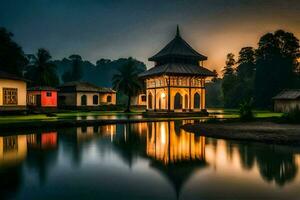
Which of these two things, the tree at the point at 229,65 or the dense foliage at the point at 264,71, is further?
the tree at the point at 229,65

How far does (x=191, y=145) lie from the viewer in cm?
1444

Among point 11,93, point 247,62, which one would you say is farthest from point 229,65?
point 11,93

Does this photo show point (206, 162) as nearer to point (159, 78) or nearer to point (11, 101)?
point (11, 101)

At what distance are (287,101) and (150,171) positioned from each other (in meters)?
45.6

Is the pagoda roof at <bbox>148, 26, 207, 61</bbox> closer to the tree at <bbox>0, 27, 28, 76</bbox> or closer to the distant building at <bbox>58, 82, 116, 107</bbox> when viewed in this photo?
the distant building at <bbox>58, 82, 116, 107</bbox>

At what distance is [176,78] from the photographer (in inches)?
1706

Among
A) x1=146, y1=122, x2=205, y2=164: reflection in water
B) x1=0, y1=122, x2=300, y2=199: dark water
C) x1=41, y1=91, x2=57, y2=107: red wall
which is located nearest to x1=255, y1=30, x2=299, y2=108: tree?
x1=41, y1=91, x2=57, y2=107: red wall

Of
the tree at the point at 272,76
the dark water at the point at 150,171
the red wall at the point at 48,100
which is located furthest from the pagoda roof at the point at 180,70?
the dark water at the point at 150,171

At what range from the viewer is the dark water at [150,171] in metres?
7.18

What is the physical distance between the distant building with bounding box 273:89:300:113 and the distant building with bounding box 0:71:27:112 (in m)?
38.4

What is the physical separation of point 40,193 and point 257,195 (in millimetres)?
5082

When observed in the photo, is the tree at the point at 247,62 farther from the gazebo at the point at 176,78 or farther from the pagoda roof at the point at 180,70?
the pagoda roof at the point at 180,70

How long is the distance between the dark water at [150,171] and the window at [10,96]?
2169 cm

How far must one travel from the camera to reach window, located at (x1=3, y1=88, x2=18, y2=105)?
3388cm
